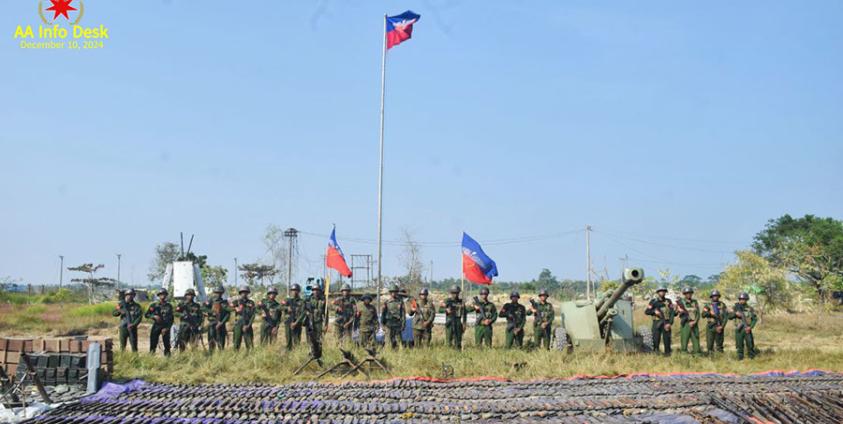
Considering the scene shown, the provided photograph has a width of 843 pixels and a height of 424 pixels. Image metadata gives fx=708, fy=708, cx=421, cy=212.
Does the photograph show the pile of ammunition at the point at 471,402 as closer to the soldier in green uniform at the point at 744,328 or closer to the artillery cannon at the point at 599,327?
the artillery cannon at the point at 599,327

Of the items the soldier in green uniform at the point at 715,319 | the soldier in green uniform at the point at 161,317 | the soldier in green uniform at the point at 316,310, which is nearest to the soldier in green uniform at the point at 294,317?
the soldier in green uniform at the point at 316,310

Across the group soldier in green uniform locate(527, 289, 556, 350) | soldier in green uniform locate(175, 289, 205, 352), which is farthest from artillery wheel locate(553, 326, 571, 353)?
soldier in green uniform locate(175, 289, 205, 352)

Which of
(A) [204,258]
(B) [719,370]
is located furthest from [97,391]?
(A) [204,258]

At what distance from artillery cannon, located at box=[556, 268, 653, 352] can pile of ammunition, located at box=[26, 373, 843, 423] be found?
350 centimetres

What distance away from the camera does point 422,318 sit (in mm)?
14883

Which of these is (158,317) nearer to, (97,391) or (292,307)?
(292,307)

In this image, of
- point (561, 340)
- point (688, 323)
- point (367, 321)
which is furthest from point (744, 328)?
point (367, 321)

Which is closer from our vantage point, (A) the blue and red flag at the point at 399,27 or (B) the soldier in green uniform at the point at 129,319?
(B) the soldier in green uniform at the point at 129,319

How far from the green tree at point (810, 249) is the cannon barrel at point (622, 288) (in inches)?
627

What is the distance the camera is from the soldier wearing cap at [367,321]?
577 inches

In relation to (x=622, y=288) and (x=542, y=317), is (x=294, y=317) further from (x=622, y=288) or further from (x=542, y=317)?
(x=622, y=288)

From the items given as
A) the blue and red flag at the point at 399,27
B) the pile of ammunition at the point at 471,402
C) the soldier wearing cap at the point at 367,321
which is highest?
the blue and red flag at the point at 399,27

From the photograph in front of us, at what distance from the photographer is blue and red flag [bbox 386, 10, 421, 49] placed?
18.8m

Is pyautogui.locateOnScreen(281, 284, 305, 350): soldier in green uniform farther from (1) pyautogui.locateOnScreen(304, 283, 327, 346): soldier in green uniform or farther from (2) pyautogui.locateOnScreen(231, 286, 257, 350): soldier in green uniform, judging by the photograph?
(2) pyautogui.locateOnScreen(231, 286, 257, 350): soldier in green uniform
